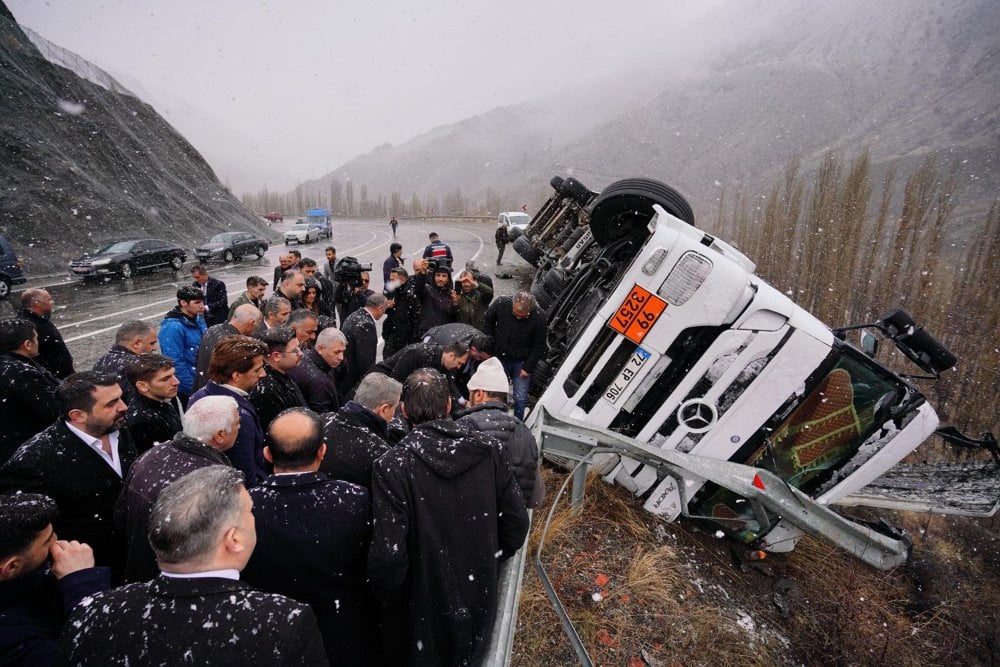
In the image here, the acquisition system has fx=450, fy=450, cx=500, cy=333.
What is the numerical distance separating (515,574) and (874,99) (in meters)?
91.0

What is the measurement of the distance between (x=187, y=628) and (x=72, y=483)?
1.52 metres

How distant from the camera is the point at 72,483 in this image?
203 cm

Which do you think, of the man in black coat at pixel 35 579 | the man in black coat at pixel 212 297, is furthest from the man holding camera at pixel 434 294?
the man in black coat at pixel 35 579

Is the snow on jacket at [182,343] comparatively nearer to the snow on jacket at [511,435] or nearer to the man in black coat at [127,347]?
the man in black coat at [127,347]

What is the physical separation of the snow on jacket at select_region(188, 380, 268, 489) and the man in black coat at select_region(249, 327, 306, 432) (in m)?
0.31

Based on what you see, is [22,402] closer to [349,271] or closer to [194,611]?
[194,611]

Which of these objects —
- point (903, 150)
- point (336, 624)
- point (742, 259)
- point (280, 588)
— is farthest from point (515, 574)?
point (903, 150)

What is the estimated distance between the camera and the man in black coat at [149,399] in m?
2.53

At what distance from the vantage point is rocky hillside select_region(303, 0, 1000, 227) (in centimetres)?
4922

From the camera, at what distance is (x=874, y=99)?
65750 millimetres

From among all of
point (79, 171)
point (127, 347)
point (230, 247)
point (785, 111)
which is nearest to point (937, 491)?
point (127, 347)

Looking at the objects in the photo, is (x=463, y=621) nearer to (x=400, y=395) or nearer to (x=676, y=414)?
(x=400, y=395)

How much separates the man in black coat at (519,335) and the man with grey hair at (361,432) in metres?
2.19

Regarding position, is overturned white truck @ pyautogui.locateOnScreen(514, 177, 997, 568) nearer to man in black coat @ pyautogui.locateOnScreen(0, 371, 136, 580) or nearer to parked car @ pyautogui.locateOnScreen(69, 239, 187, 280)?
man in black coat @ pyautogui.locateOnScreen(0, 371, 136, 580)
